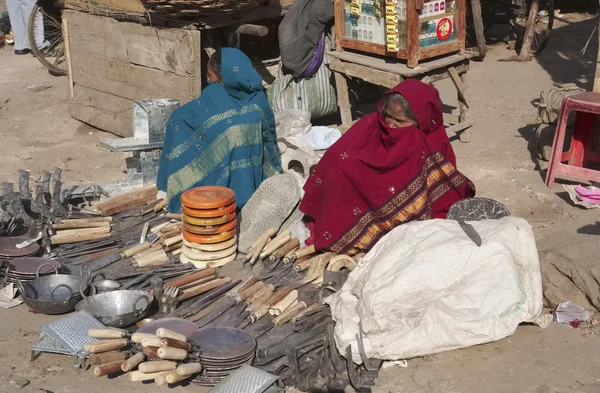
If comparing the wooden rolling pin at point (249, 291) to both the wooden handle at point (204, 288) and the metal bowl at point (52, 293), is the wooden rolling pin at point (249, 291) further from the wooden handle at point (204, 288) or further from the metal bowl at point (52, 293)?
the metal bowl at point (52, 293)

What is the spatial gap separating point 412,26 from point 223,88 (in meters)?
1.74

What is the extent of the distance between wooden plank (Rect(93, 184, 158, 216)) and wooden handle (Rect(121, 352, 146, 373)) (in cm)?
230

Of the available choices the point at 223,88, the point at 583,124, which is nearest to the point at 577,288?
the point at 583,124

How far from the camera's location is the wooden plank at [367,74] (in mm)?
7074

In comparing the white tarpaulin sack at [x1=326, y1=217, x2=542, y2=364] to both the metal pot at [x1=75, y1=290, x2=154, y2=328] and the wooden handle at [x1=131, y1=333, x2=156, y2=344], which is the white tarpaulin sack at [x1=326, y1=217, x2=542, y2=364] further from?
the metal pot at [x1=75, y1=290, x2=154, y2=328]

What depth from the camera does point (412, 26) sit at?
271 inches

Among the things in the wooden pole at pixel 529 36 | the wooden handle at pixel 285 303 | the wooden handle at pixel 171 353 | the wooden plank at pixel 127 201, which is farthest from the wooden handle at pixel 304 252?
the wooden pole at pixel 529 36

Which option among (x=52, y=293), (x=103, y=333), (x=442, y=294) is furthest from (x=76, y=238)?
(x=442, y=294)

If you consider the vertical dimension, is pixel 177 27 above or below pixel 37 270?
above

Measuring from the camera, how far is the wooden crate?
300 inches

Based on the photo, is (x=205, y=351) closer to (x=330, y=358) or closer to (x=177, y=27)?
(x=330, y=358)

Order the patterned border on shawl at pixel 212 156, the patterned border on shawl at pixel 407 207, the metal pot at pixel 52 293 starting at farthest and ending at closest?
the patterned border on shawl at pixel 212 156 < the patterned border on shawl at pixel 407 207 < the metal pot at pixel 52 293

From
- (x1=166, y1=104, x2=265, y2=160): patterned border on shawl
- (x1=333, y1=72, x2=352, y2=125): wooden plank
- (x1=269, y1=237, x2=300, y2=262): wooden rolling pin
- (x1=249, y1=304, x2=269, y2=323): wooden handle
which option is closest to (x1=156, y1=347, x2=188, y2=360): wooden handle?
(x1=249, y1=304, x2=269, y2=323): wooden handle

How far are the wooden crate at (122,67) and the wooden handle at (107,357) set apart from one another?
12.1ft
